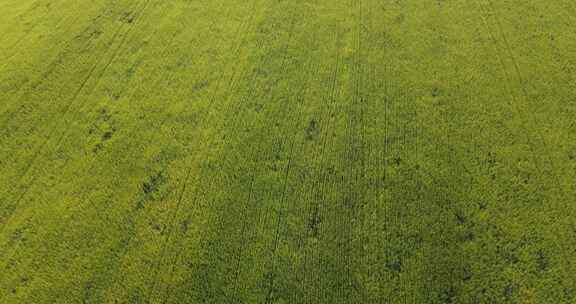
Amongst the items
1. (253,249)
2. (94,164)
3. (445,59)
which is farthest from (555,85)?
(94,164)

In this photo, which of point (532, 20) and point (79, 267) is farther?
point (532, 20)

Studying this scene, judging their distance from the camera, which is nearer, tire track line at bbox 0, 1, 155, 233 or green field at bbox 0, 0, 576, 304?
green field at bbox 0, 0, 576, 304

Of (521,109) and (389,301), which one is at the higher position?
(521,109)

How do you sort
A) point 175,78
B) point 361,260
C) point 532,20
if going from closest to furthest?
1. point 361,260
2. point 175,78
3. point 532,20

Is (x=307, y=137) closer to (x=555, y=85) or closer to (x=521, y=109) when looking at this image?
(x=521, y=109)

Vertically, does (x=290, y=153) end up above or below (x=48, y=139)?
below

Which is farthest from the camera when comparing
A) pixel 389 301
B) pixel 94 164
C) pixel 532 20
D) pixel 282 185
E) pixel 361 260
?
pixel 532 20

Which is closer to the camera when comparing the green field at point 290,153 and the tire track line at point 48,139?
the green field at point 290,153

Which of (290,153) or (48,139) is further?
(48,139)
